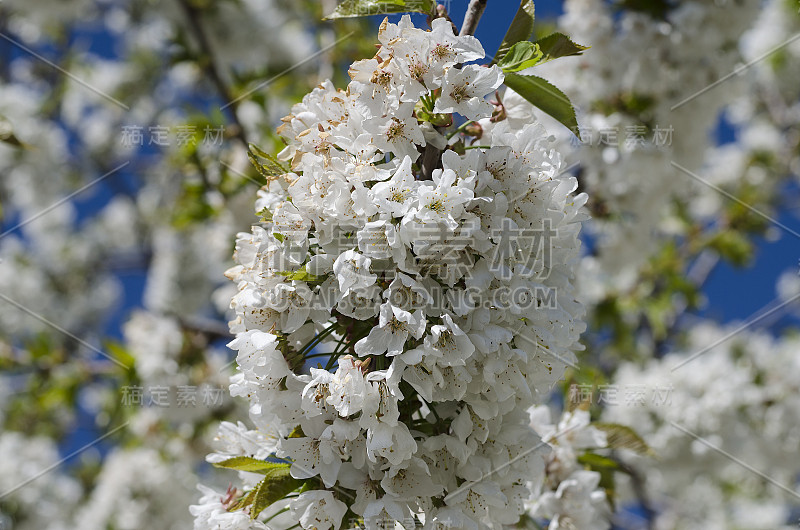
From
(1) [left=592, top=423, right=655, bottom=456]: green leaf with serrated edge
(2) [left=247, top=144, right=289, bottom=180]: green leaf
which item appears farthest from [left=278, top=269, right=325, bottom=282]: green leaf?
(1) [left=592, top=423, right=655, bottom=456]: green leaf with serrated edge

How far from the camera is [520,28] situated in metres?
1.63

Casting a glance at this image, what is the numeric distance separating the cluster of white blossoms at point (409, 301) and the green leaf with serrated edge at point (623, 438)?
32.5 inches

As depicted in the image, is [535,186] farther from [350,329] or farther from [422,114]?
[350,329]

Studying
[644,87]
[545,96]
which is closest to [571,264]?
[545,96]

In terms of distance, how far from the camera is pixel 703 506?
8.04 meters

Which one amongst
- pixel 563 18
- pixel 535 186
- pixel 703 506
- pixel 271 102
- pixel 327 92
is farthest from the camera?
pixel 703 506

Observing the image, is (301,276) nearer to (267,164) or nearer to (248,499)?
(267,164)

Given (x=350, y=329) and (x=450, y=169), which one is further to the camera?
(x=350, y=329)

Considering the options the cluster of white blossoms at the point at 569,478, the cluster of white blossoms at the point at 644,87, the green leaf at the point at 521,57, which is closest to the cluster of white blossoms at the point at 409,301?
the green leaf at the point at 521,57

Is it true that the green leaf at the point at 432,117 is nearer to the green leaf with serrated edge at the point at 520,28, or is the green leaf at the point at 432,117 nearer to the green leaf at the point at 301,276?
the green leaf with serrated edge at the point at 520,28

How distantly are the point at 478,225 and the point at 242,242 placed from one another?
56cm

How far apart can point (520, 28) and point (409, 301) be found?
80 cm

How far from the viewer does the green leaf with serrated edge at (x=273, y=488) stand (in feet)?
4.55

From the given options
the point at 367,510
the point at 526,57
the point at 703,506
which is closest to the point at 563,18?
the point at 526,57
